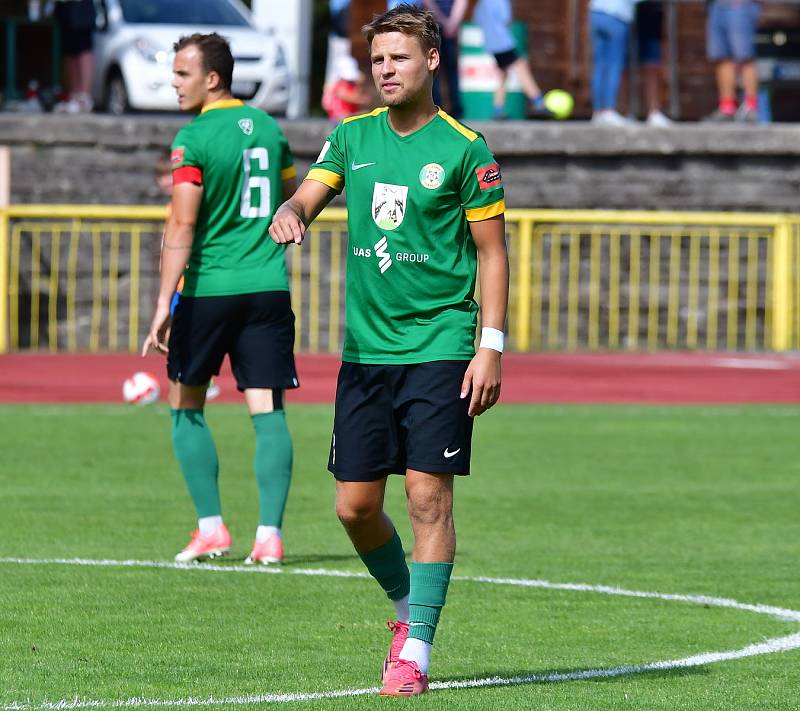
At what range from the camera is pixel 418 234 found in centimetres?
589

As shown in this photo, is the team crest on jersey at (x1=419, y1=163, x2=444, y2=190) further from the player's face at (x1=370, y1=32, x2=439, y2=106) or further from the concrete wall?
the concrete wall

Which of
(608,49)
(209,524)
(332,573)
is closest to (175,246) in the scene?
(209,524)

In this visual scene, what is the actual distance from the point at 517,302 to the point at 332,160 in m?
15.2

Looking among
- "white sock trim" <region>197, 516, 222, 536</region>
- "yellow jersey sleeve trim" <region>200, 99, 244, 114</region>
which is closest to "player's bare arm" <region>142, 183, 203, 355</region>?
"yellow jersey sleeve trim" <region>200, 99, 244, 114</region>

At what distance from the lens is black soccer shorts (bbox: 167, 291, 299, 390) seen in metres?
8.34

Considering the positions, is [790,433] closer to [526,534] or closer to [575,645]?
[526,534]

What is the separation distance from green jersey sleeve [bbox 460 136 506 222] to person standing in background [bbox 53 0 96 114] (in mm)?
16370

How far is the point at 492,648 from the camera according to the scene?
6.57 meters

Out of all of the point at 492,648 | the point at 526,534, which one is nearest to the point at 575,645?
the point at 492,648

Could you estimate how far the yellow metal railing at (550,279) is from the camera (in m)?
20.5

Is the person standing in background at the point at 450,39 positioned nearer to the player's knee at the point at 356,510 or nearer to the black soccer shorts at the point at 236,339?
the black soccer shorts at the point at 236,339

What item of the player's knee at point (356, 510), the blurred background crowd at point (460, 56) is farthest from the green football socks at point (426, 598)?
the blurred background crowd at point (460, 56)

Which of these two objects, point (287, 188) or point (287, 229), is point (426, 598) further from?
point (287, 188)

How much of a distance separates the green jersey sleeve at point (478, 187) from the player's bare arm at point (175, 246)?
8.30 ft
